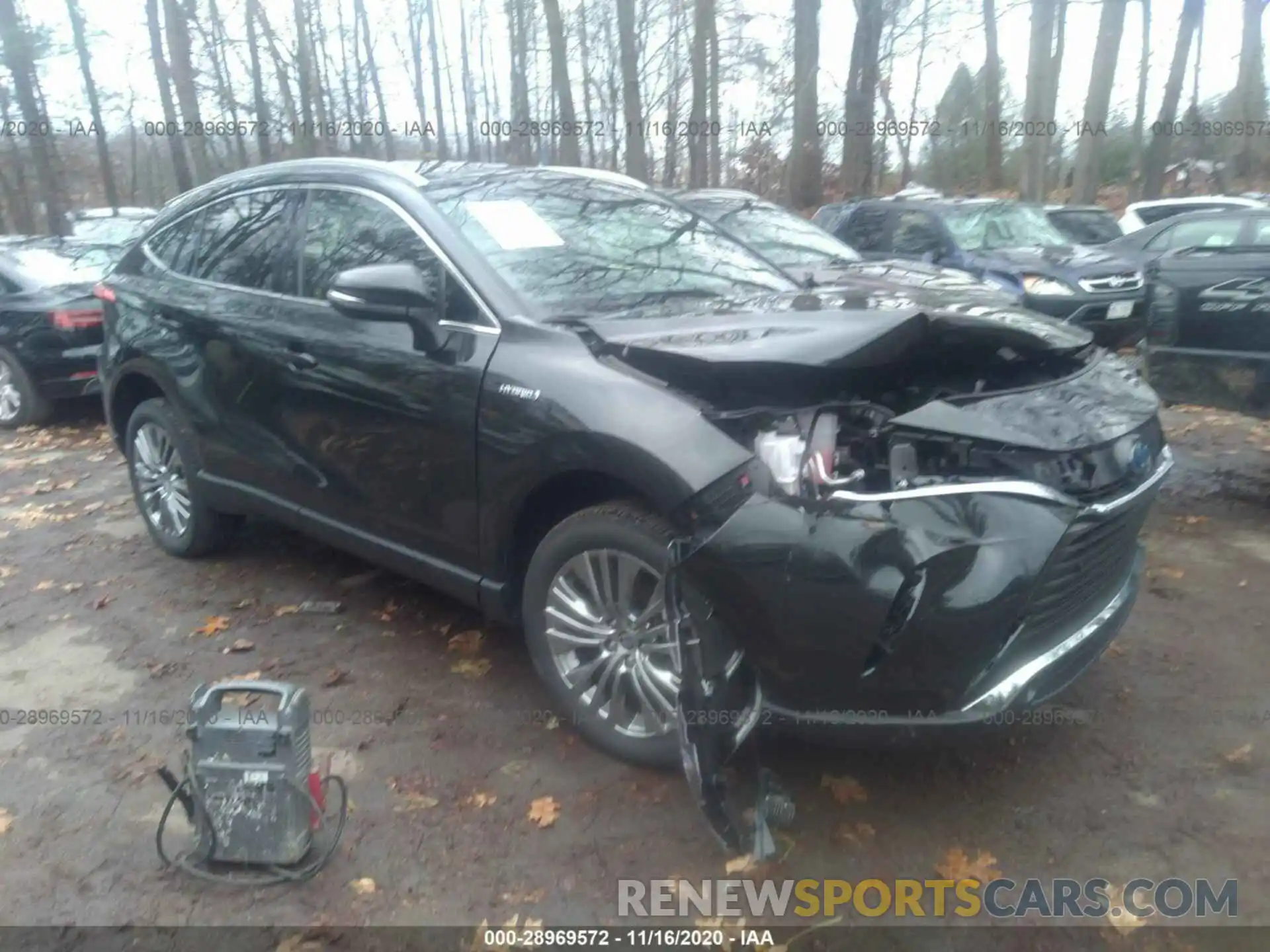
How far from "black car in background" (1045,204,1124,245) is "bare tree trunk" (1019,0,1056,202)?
13.5 feet

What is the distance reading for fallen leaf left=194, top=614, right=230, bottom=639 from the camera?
15.3 ft

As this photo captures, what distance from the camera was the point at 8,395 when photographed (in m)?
9.34

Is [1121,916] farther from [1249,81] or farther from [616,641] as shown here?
[1249,81]

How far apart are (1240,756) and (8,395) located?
9589 mm

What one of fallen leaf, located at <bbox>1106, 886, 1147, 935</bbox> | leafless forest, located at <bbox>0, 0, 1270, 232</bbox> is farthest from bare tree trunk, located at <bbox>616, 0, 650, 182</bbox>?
fallen leaf, located at <bbox>1106, 886, 1147, 935</bbox>

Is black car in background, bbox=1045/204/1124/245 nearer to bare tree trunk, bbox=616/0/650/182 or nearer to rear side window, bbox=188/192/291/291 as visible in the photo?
bare tree trunk, bbox=616/0/650/182

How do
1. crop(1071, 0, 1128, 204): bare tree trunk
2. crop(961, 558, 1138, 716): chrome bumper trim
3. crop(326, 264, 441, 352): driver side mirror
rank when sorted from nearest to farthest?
crop(961, 558, 1138, 716): chrome bumper trim, crop(326, 264, 441, 352): driver side mirror, crop(1071, 0, 1128, 204): bare tree trunk

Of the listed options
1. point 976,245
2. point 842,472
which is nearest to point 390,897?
point 842,472

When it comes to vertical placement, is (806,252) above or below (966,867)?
above

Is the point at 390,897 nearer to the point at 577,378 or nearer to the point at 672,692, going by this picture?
the point at 672,692

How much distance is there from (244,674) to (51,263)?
270 inches

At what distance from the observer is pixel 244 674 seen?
166 inches

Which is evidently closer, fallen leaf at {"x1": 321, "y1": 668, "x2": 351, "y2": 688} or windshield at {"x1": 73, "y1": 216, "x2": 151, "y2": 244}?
fallen leaf at {"x1": 321, "y1": 668, "x2": 351, "y2": 688}

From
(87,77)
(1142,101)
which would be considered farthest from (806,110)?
(87,77)
